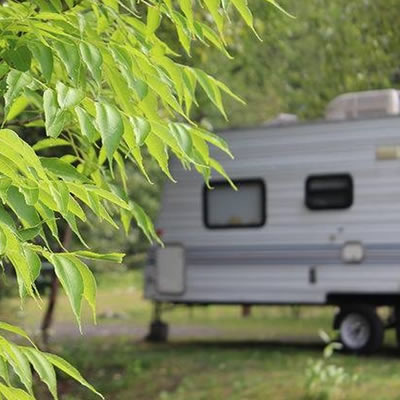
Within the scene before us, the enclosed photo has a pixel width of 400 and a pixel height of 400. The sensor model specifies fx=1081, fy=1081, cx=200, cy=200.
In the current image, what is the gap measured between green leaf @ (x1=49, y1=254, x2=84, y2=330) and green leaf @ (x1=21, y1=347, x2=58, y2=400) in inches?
6.8

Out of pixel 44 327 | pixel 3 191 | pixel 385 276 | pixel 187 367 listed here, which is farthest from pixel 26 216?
pixel 44 327

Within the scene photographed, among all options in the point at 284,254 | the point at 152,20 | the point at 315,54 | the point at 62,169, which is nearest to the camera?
the point at 62,169

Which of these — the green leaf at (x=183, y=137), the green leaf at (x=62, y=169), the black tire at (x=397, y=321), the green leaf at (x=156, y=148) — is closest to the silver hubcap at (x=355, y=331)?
the black tire at (x=397, y=321)

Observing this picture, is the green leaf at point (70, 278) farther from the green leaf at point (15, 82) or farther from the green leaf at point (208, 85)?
the green leaf at point (208, 85)

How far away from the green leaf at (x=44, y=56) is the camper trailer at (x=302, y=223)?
9554mm

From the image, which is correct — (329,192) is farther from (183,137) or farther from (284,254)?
(183,137)

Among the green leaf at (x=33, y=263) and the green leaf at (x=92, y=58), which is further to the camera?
the green leaf at (x=92, y=58)

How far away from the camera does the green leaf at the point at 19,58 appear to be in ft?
9.97

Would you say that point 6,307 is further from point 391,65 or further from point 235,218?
point 391,65

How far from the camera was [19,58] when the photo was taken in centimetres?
305

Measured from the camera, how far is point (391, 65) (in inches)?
527

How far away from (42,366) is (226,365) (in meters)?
8.84

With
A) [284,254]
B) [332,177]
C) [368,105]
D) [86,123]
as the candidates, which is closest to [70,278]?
[86,123]

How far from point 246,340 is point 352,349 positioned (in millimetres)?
2888
